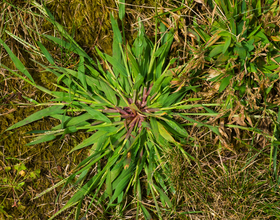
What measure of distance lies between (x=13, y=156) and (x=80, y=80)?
2.56 ft

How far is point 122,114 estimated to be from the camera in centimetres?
157

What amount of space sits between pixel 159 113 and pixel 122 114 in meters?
0.26

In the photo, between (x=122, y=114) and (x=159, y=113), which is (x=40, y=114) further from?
(x=159, y=113)

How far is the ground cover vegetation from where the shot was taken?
1463 mm

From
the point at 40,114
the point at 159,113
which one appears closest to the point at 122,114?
the point at 159,113

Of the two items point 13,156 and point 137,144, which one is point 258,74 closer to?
point 137,144

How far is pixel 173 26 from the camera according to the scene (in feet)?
4.94

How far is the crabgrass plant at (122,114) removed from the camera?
1491 millimetres

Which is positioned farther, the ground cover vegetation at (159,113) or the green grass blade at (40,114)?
the green grass blade at (40,114)

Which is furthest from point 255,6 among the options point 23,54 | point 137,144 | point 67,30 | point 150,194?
point 23,54

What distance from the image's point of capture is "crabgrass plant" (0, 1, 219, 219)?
1491 mm

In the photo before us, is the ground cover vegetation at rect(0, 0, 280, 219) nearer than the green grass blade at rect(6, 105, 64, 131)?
Yes

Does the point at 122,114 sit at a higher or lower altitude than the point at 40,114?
lower

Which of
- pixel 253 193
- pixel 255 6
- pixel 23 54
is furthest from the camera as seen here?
pixel 23 54
